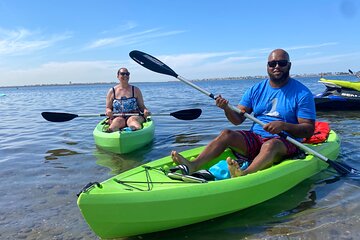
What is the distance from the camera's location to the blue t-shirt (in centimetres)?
419

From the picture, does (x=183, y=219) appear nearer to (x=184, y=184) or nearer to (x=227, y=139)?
(x=184, y=184)

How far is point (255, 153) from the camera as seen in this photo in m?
4.35

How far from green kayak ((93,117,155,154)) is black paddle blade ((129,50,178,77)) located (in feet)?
5.44

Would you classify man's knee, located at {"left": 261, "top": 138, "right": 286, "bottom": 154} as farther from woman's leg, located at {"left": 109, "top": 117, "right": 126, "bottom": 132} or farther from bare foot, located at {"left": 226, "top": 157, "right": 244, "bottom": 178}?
woman's leg, located at {"left": 109, "top": 117, "right": 126, "bottom": 132}

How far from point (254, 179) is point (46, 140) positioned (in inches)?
257

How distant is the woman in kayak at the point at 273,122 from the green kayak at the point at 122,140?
8.59 feet

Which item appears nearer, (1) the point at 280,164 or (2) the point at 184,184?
(2) the point at 184,184

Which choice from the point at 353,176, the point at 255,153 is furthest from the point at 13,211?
the point at 353,176

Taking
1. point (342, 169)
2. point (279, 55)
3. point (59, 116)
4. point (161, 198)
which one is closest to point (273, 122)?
point (279, 55)

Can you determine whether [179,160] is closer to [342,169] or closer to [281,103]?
[281,103]

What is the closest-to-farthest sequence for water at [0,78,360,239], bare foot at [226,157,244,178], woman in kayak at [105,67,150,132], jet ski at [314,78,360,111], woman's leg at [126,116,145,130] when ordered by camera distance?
water at [0,78,360,239] < bare foot at [226,157,244,178] < woman's leg at [126,116,145,130] < woman in kayak at [105,67,150,132] < jet ski at [314,78,360,111]

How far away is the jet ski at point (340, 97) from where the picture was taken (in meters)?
12.0

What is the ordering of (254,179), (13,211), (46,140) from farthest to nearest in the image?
(46,140), (13,211), (254,179)

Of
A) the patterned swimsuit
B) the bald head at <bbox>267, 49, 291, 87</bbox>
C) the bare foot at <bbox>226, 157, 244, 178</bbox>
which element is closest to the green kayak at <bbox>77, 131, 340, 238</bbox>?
the bare foot at <bbox>226, 157, 244, 178</bbox>
